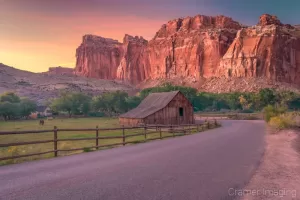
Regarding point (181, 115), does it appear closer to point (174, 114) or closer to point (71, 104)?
point (174, 114)

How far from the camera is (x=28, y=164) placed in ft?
34.7

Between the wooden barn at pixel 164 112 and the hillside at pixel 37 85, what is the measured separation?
55470 millimetres

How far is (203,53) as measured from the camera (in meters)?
144

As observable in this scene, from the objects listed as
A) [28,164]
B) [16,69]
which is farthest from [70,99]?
[16,69]

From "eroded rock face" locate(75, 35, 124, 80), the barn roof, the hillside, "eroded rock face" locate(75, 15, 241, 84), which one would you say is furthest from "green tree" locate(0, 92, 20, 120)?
"eroded rock face" locate(75, 35, 124, 80)

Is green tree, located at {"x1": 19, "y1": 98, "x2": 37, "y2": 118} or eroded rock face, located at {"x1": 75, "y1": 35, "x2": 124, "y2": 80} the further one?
eroded rock face, located at {"x1": 75, "y1": 35, "x2": 124, "y2": 80}

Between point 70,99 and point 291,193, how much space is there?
2510 inches

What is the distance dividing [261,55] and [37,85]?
296 feet

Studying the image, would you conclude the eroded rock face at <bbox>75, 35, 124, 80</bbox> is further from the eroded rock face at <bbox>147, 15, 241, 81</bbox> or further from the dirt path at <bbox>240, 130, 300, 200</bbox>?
the dirt path at <bbox>240, 130, 300, 200</bbox>

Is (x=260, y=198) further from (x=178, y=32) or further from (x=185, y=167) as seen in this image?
(x=178, y=32)

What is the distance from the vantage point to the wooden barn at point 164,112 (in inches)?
1475

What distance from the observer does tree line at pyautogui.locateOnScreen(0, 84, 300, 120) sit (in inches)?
2371

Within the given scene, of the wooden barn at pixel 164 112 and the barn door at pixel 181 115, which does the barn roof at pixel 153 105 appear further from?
the barn door at pixel 181 115

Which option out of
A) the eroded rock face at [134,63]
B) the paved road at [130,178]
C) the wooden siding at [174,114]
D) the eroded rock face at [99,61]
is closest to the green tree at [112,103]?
the wooden siding at [174,114]
